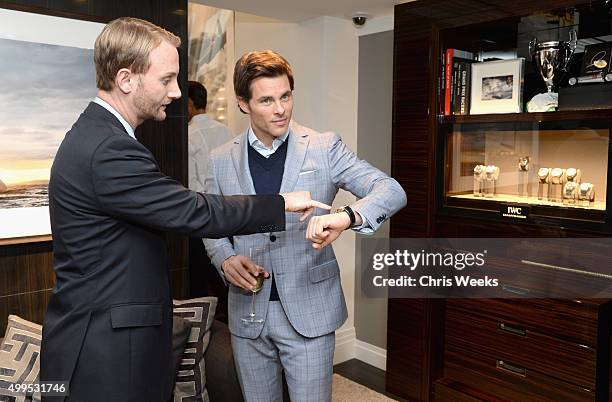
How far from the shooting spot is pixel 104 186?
131 cm

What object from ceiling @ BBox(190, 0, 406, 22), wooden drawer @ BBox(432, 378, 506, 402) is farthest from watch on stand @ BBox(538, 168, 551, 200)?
ceiling @ BBox(190, 0, 406, 22)

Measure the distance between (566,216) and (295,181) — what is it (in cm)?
144

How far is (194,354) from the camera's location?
236cm

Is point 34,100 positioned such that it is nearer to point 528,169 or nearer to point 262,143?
point 262,143

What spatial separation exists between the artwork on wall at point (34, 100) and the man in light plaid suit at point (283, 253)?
1.02 m

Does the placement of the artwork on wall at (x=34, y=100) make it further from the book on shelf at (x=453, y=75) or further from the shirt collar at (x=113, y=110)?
the book on shelf at (x=453, y=75)

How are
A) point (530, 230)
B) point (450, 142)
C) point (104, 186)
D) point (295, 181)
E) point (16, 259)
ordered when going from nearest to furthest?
point (104, 186)
point (295, 181)
point (16, 259)
point (530, 230)
point (450, 142)

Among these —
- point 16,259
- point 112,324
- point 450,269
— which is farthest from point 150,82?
point 450,269

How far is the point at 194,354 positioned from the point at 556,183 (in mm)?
1844

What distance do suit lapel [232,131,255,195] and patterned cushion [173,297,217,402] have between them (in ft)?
2.74

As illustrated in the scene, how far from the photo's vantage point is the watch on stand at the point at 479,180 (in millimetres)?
2979

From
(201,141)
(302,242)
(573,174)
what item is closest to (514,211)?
(573,174)

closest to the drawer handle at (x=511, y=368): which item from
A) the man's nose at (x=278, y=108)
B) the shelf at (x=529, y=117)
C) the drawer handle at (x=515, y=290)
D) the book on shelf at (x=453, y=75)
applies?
the drawer handle at (x=515, y=290)

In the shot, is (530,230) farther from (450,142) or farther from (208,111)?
(208,111)
